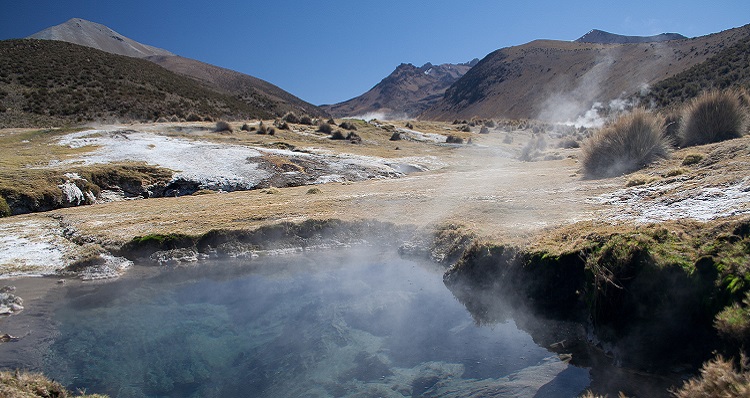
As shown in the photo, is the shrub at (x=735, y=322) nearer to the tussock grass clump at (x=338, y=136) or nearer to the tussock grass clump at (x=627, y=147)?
the tussock grass clump at (x=627, y=147)

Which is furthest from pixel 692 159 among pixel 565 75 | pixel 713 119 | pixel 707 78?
pixel 565 75

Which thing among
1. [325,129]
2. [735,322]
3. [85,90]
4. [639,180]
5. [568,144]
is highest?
[85,90]

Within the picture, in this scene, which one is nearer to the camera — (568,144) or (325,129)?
(568,144)

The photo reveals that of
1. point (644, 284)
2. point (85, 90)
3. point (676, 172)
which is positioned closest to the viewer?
point (644, 284)

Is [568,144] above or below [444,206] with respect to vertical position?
above

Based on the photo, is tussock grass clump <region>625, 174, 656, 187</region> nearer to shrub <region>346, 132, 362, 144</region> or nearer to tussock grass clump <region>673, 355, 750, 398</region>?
tussock grass clump <region>673, 355, 750, 398</region>

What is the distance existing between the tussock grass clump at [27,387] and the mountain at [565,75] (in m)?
89.1

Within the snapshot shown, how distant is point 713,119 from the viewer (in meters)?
17.1

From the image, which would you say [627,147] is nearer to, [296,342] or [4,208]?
[296,342]

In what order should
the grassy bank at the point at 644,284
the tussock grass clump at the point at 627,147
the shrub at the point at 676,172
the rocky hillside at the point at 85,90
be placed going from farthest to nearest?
the rocky hillside at the point at 85,90 → the tussock grass clump at the point at 627,147 → the shrub at the point at 676,172 → the grassy bank at the point at 644,284

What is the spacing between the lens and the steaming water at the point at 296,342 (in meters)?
6.95

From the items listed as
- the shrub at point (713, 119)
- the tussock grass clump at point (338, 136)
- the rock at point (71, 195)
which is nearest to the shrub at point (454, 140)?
the tussock grass clump at point (338, 136)

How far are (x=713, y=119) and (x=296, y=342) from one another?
18.4 meters

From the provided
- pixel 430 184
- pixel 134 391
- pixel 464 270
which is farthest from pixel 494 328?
pixel 430 184
